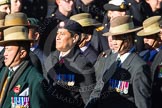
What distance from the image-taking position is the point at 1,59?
816 cm

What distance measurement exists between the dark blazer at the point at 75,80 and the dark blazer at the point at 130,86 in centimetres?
15

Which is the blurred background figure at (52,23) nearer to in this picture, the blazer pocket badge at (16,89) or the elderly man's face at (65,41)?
the elderly man's face at (65,41)

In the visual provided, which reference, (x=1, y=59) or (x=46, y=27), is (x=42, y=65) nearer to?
(x=1, y=59)

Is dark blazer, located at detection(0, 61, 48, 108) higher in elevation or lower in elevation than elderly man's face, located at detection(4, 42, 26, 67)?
lower

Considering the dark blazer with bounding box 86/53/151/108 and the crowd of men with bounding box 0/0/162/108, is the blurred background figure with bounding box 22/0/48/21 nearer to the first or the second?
the crowd of men with bounding box 0/0/162/108

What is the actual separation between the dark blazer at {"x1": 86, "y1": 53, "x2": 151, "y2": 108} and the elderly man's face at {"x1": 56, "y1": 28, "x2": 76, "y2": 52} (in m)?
0.52

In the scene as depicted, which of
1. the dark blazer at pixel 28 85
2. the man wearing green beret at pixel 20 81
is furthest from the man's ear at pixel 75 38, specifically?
the dark blazer at pixel 28 85

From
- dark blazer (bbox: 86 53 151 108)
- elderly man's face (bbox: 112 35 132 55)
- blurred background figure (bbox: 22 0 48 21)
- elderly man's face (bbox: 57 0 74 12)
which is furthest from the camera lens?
blurred background figure (bbox: 22 0 48 21)

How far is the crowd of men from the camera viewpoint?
709cm

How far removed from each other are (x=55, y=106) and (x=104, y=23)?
2329mm

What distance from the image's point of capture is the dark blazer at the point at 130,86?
7.48m

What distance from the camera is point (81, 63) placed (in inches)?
318

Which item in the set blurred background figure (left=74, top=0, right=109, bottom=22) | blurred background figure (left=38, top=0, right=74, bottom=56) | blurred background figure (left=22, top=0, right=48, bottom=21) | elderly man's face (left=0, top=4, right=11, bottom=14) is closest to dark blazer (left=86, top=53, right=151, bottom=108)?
blurred background figure (left=38, top=0, right=74, bottom=56)

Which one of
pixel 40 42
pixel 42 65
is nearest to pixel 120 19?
pixel 42 65
